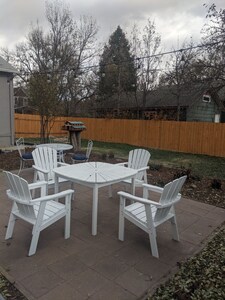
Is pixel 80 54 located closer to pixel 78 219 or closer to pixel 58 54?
pixel 58 54

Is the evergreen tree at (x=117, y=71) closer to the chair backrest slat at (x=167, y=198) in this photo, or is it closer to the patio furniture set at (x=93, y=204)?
the patio furniture set at (x=93, y=204)

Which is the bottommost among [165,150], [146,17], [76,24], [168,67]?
[165,150]

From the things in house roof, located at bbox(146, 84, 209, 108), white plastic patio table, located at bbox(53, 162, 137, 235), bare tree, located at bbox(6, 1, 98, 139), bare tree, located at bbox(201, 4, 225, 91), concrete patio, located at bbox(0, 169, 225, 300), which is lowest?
concrete patio, located at bbox(0, 169, 225, 300)

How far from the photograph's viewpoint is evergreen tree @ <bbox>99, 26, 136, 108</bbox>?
56.3ft

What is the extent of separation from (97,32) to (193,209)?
64.2 ft

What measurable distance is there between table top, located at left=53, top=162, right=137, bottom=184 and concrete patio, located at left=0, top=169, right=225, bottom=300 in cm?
64

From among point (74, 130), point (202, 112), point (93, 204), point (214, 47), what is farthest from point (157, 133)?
point (93, 204)

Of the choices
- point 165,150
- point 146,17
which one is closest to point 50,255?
point 165,150

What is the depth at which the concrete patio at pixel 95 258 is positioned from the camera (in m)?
2.03

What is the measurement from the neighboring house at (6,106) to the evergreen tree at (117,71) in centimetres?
770

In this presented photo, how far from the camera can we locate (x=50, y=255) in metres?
2.51

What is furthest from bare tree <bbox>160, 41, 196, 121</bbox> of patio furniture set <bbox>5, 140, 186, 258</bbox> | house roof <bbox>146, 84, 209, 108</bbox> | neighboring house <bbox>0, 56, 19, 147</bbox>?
patio furniture set <bbox>5, 140, 186, 258</bbox>

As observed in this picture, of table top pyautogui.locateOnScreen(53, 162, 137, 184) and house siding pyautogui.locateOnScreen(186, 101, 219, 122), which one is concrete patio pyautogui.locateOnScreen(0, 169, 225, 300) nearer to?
table top pyautogui.locateOnScreen(53, 162, 137, 184)

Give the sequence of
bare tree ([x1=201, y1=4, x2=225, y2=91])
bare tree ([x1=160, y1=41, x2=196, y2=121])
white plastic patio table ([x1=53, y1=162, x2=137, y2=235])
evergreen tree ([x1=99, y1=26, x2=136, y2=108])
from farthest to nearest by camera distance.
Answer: evergreen tree ([x1=99, y1=26, x2=136, y2=108]), bare tree ([x1=160, y1=41, x2=196, y2=121]), bare tree ([x1=201, y1=4, x2=225, y2=91]), white plastic patio table ([x1=53, y1=162, x2=137, y2=235])
